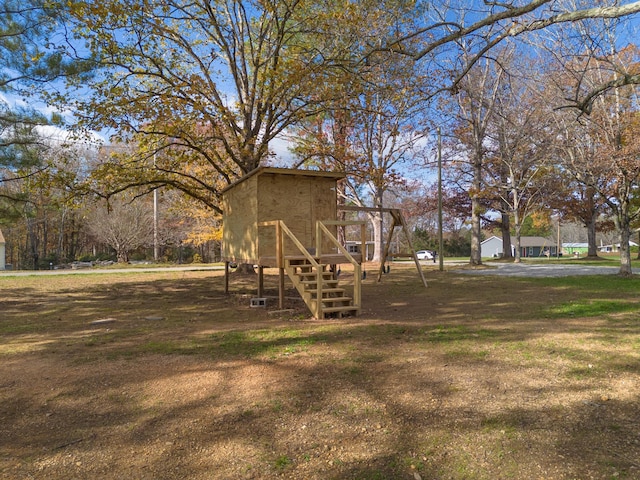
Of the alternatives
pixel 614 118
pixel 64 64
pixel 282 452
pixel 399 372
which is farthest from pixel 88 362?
pixel 614 118

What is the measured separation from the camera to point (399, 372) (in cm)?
457

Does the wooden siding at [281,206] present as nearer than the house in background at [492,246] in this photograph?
Yes

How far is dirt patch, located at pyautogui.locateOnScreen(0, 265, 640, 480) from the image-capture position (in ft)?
9.43

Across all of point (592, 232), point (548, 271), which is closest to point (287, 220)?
point (548, 271)

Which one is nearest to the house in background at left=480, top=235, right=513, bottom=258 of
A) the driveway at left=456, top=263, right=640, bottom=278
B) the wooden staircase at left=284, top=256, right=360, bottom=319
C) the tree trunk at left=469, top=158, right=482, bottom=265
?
the tree trunk at left=469, top=158, right=482, bottom=265

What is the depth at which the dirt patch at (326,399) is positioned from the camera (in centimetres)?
288

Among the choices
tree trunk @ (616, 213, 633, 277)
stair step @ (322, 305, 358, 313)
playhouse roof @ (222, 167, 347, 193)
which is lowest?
stair step @ (322, 305, 358, 313)

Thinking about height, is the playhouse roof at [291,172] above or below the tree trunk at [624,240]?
above

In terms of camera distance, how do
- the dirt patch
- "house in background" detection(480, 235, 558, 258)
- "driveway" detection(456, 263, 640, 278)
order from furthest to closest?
"house in background" detection(480, 235, 558, 258)
"driveway" detection(456, 263, 640, 278)
the dirt patch

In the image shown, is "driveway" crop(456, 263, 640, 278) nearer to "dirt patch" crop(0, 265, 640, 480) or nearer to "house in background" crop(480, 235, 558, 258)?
"dirt patch" crop(0, 265, 640, 480)

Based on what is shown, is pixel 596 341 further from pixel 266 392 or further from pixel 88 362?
pixel 88 362

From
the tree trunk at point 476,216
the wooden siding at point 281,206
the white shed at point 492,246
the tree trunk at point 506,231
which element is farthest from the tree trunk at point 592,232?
the white shed at point 492,246

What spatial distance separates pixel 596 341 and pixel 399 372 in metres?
3.10

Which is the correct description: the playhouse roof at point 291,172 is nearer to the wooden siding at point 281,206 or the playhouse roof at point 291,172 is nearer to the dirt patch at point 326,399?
the wooden siding at point 281,206
